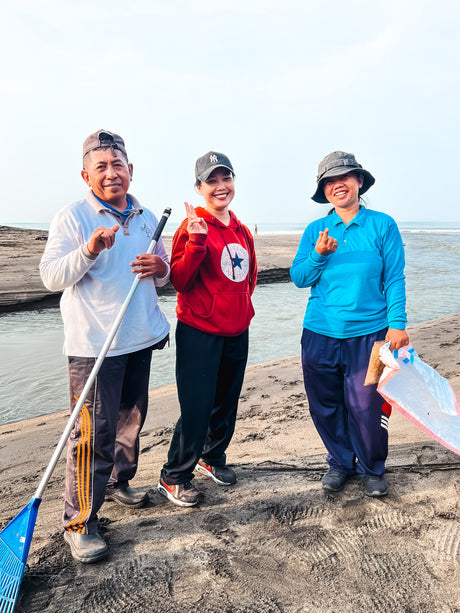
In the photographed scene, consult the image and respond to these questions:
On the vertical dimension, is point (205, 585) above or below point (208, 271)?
below

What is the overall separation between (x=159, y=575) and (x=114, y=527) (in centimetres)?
48

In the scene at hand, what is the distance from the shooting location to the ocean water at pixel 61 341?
5.37m

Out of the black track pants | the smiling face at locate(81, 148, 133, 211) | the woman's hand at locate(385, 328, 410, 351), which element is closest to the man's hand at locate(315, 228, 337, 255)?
the woman's hand at locate(385, 328, 410, 351)

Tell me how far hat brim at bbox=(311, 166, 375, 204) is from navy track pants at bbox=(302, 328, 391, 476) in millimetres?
830

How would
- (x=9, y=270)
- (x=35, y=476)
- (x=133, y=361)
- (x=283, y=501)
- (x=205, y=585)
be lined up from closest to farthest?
(x=205, y=585) → (x=133, y=361) → (x=283, y=501) → (x=35, y=476) → (x=9, y=270)

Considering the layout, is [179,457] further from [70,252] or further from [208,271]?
[70,252]

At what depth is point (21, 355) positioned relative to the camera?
6703 millimetres

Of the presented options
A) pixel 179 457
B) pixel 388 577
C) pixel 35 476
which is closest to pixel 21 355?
pixel 35 476

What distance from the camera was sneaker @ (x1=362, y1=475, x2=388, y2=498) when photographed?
2682 mm

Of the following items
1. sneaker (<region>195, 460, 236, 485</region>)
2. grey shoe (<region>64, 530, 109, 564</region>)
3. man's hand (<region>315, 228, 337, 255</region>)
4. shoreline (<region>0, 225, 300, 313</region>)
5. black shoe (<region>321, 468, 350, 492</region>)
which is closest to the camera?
grey shoe (<region>64, 530, 109, 564</region>)

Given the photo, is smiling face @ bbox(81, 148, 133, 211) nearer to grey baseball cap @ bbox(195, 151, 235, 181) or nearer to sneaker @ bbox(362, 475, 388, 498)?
grey baseball cap @ bbox(195, 151, 235, 181)

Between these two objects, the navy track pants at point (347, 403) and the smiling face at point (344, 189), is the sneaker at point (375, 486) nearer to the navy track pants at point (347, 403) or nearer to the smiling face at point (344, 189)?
the navy track pants at point (347, 403)

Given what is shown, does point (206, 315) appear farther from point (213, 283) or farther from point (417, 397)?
point (417, 397)

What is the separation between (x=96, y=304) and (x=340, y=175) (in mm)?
1522
